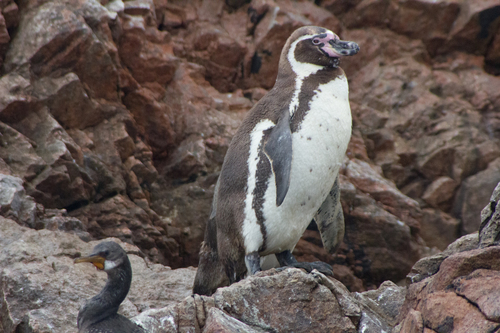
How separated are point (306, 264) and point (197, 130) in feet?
9.79

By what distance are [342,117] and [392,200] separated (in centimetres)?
248

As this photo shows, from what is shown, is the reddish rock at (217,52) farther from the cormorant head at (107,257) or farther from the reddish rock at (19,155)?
the cormorant head at (107,257)

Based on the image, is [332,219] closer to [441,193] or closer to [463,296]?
[463,296]

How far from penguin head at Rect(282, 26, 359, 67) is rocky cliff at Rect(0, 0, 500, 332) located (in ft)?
6.06

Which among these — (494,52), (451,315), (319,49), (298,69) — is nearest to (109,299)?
(451,315)

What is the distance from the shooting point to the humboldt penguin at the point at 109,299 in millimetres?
2869

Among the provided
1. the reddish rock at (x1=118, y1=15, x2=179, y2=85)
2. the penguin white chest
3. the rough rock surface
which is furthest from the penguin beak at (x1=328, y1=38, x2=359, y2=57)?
the reddish rock at (x1=118, y1=15, x2=179, y2=85)

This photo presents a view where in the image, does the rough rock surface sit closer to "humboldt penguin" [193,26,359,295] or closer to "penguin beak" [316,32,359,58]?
"humboldt penguin" [193,26,359,295]

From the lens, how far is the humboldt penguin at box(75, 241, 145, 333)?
2.87m

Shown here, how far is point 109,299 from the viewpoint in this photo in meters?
2.96

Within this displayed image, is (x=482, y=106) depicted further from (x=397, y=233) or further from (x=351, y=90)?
(x=397, y=233)

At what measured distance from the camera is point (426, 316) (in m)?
2.63

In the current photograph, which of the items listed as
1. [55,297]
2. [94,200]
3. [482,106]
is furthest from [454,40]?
[55,297]

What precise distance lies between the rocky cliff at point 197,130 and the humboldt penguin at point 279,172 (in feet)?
2.04
